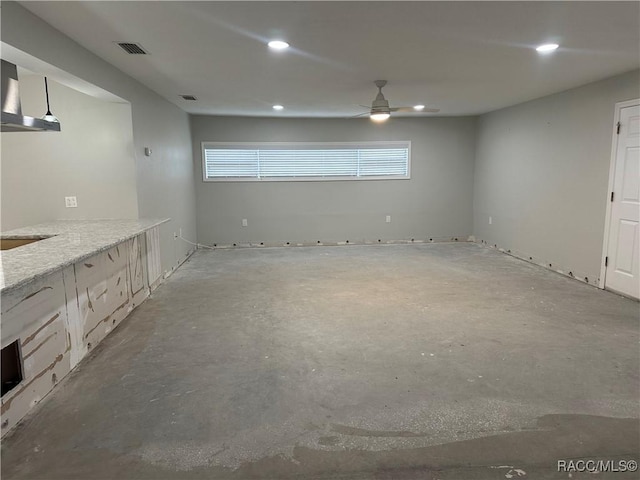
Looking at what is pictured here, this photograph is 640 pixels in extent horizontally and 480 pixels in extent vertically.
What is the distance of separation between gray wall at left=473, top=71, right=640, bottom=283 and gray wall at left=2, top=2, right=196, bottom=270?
5.17 m

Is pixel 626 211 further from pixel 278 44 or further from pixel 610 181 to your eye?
pixel 278 44

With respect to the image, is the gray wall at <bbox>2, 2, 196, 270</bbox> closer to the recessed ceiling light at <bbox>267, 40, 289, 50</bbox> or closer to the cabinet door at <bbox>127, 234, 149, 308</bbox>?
the cabinet door at <bbox>127, 234, 149, 308</bbox>

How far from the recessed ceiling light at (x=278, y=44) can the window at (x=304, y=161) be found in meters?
4.29

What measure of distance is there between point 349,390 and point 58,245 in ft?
7.34

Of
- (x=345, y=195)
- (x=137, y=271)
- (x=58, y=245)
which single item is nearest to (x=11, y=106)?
(x=58, y=245)

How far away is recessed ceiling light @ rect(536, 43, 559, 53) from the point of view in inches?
127

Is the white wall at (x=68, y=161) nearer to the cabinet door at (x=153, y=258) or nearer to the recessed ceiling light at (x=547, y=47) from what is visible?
the cabinet door at (x=153, y=258)

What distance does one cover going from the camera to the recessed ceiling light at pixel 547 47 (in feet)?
10.6

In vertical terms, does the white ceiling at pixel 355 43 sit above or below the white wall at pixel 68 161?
above

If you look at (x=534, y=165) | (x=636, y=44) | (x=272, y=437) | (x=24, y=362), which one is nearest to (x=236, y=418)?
(x=272, y=437)

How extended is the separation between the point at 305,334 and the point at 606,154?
13.1ft

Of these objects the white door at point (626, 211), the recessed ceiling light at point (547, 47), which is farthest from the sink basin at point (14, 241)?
the white door at point (626, 211)

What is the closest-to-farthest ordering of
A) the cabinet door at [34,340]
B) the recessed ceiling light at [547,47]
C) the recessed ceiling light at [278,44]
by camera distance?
the cabinet door at [34,340]
the recessed ceiling light at [278,44]
the recessed ceiling light at [547,47]

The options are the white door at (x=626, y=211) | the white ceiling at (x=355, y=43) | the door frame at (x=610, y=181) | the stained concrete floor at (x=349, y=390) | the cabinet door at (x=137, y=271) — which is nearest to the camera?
the stained concrete floor at (x=349, y=390)
